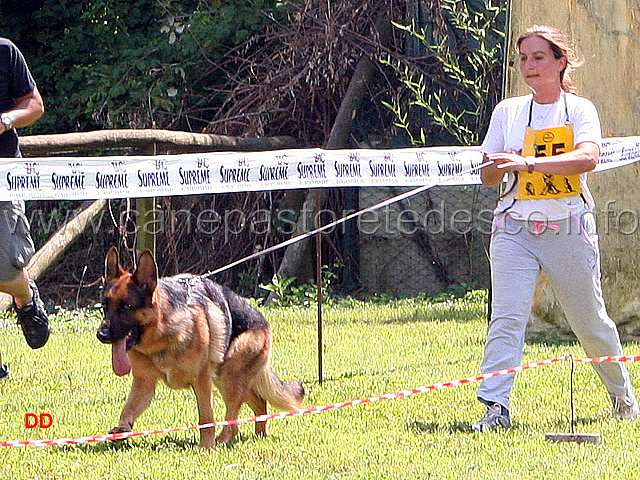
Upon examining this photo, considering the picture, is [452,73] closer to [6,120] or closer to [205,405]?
[6,120]

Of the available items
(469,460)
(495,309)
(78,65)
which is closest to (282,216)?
(78,65)

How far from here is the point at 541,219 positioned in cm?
557

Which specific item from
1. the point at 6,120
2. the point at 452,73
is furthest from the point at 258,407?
the point at 452,73

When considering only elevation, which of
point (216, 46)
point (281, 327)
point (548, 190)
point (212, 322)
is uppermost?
point (216, 46)

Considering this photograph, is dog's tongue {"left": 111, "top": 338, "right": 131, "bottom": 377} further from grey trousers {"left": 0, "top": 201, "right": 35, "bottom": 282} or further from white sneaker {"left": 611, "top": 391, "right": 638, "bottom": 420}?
white sneaker {"left": 611, "top": 391, "right": 638, "bottom": 420}

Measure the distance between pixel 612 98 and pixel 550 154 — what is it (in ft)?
10.6

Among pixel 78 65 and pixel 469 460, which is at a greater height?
pixel 78 65

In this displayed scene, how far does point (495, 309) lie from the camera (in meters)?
5.75

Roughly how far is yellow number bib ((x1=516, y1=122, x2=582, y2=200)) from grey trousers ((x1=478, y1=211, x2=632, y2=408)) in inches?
5.8

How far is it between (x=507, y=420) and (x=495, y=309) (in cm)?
57

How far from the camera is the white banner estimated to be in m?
6.51

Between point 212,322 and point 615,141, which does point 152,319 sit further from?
point 615,141

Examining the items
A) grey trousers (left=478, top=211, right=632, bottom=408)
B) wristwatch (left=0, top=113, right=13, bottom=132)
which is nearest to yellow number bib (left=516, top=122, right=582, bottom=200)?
grey trousers (left=478, top=211, right=632, bottom=408)

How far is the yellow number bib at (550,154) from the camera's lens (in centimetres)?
555
